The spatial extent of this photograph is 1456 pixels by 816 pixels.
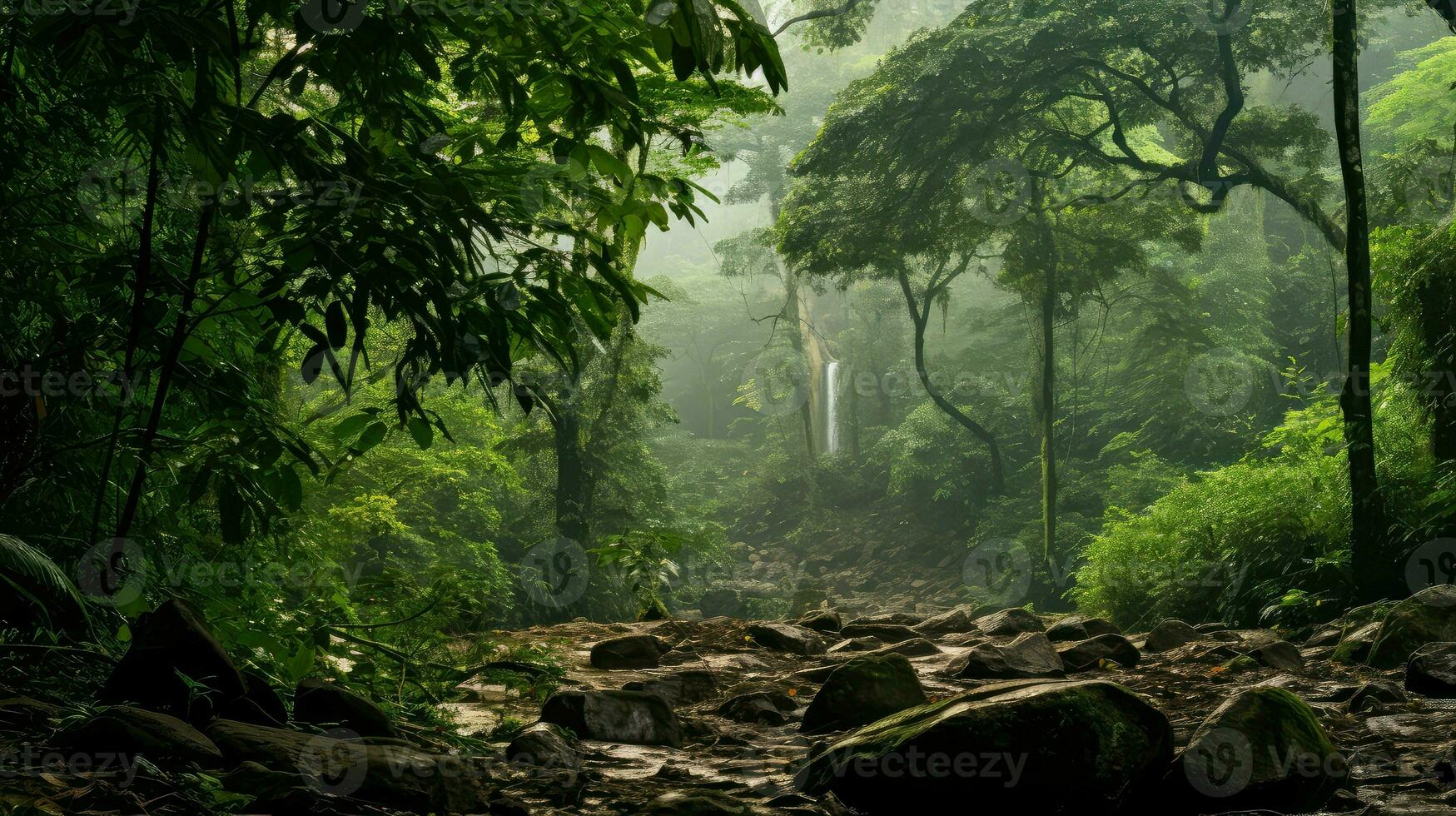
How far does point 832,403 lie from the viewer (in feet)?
110

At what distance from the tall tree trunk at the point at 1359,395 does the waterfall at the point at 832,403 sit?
2508 cm

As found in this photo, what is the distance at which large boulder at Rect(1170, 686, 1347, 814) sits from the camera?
287 centimetres

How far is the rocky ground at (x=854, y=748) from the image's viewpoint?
7.50 feet

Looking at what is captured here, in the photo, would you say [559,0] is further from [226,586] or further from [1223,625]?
[1223,625]

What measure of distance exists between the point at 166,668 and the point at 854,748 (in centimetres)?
200

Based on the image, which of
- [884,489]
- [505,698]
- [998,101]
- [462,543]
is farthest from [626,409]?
[884,489]

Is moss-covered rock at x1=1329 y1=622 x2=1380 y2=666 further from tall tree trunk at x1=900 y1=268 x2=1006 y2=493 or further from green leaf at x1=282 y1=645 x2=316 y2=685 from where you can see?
tall tree trunk at x1=900 y1=268 x2=1006 y2=493

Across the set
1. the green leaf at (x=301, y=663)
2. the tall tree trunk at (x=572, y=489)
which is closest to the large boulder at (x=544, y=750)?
the green leaf at (x=301, y=663)

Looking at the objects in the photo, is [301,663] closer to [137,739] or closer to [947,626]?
[137,739]

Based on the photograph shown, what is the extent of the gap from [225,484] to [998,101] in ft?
45.7

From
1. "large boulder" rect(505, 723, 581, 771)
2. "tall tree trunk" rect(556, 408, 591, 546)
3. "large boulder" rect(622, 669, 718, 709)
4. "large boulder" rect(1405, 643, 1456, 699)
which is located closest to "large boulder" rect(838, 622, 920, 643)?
"large boulder" rect(622, 669, 718, 709)

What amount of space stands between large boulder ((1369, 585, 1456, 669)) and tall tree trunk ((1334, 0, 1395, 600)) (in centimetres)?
142

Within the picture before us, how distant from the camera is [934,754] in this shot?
3018 millimetres

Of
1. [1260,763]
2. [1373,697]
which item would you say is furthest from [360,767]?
[1373,697]
